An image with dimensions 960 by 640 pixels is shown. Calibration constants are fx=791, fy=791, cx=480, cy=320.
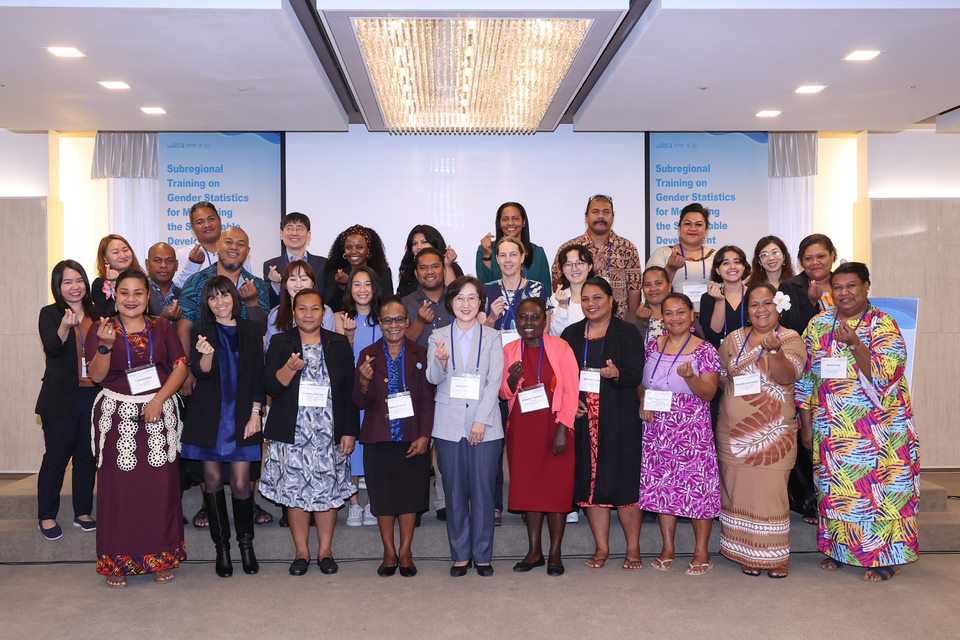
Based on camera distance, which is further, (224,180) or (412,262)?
(224,180)

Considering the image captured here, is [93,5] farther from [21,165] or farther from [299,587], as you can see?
[21,165]

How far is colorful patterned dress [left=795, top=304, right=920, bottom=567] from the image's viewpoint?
442 centimetres

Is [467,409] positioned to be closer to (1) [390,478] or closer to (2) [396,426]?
(2) [396,426]

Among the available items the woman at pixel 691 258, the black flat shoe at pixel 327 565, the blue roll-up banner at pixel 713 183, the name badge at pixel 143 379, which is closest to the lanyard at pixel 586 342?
the woman at pixel 691 258

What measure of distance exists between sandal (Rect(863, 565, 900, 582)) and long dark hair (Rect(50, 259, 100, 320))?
15.6 ft

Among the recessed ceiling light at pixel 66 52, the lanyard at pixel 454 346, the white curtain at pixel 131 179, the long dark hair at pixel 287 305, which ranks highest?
the recessed ceiling light at pixel 66 52

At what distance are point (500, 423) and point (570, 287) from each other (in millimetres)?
1101

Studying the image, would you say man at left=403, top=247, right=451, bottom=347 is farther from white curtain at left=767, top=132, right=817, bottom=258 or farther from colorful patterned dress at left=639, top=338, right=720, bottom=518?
white curtain at left=767, top=132, right=817, bottom=258

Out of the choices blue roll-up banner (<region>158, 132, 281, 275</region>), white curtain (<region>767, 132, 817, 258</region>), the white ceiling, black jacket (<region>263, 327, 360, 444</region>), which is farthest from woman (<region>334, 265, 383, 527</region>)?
white curtain (<region>767, 132, 817, 258</region>)

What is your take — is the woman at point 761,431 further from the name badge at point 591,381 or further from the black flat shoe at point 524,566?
the black flat shoe at point 524,566

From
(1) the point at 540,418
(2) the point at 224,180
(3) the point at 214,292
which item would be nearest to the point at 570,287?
(1) the point at 540,418

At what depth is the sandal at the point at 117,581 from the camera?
443 cm

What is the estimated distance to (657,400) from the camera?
14.5ft

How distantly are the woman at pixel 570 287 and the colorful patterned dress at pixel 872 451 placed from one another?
1.42 meters
